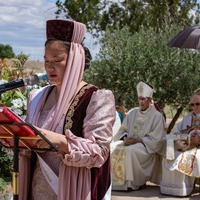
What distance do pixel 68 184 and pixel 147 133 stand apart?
7.07 metres

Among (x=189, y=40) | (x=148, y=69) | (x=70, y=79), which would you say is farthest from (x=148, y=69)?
(x=70, y=79)

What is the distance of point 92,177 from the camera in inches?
132

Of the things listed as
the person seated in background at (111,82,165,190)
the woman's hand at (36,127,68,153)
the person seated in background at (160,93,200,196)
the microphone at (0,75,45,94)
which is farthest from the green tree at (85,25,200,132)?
the microphone at (0,75,45,94)

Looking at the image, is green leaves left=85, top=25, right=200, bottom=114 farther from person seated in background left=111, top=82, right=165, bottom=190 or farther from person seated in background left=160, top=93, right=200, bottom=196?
person seated in background left=160, top=93, right=200, bottom=196

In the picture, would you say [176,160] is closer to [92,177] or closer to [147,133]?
[147,133]

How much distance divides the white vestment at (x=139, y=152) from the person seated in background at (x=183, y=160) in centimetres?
42

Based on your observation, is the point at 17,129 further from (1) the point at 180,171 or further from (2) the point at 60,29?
(1) the point at 180,171

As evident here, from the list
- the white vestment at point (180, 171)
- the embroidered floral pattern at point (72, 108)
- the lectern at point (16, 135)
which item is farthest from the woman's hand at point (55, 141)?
the white vestment at point (180, 171)

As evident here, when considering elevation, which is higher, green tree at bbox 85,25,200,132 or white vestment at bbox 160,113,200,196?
green tree at bbox 85,25,200,132

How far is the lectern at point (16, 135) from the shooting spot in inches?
112

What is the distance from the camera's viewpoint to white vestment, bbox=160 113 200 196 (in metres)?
9.52

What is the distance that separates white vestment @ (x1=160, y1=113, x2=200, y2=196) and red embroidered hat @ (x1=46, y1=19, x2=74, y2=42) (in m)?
6.36

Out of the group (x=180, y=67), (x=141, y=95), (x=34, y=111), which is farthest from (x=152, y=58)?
(x=34, y=111)

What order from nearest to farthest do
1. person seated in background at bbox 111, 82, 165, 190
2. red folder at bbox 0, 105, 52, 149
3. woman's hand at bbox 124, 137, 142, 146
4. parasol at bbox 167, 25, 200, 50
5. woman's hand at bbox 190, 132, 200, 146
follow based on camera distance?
red folder at bbox 0, 105, 52, 149 < woman's hand at bbox 190, 132, 200, 146 < person seated in background at bbox 111, 82, 165, 190 < woman's hand at bbox 124, 137, 142, 146 < parasol at bbox 167, 25, 200, 50
